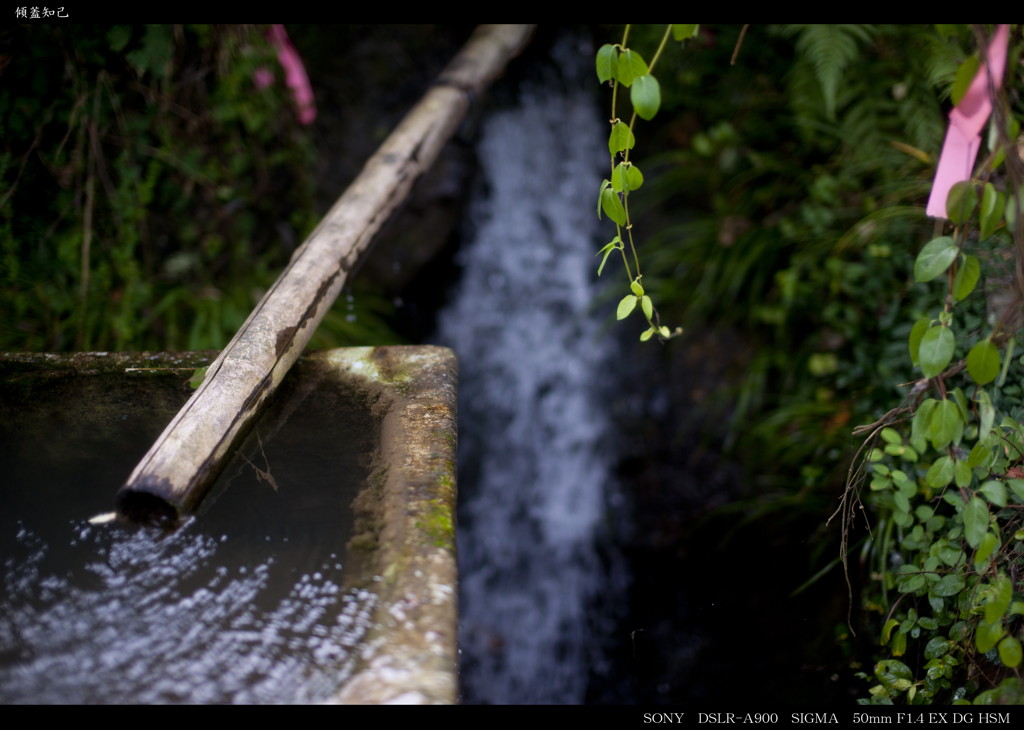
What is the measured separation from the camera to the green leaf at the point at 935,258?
1104 mm

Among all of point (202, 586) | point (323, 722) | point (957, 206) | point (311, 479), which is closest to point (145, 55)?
point (311, 479)

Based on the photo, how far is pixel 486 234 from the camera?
348 cm

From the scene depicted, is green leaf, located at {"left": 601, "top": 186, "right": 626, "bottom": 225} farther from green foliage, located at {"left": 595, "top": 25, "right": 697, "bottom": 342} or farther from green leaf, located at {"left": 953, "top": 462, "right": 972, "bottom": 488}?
green leaf, located at {"left": 953, "top": 462, "right": 972, "bottom": 488}

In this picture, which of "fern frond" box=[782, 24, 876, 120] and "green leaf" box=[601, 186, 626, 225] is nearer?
"green leaf" box=[601, 186, 626, 225]

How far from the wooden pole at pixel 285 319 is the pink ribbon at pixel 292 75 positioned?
0.73 meters

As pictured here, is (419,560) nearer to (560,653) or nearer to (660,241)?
(560,653)

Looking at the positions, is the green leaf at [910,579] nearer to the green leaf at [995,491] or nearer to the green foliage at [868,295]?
the green foliage at [868,295]

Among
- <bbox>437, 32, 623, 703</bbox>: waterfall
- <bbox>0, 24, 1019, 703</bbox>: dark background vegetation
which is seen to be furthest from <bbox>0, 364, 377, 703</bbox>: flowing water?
<bbox>437, 32, 623, 703</bbox>: waterfall

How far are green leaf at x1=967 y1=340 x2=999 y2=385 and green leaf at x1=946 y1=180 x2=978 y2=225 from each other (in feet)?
0.74

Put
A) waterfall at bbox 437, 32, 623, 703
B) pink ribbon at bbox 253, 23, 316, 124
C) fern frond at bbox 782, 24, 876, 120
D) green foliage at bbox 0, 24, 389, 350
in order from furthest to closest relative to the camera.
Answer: waterfall at bbox 437, 32, 623, 703 < pink ribbon at bbox 253, 23, 316, 124 < fern frond at bbox 782, 24, 876, 120 < green foliage at bbox 0, 24, 389, 350

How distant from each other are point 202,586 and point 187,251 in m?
2.12

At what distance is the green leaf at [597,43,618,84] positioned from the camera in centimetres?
122

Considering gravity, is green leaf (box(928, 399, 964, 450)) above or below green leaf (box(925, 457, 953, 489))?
above

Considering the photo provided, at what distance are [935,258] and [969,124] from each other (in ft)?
1.01
